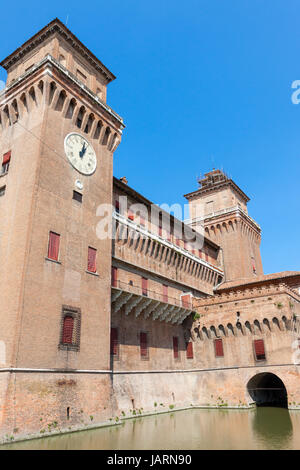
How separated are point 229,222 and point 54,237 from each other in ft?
91.0

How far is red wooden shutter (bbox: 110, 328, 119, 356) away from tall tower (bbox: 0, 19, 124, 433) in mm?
2437

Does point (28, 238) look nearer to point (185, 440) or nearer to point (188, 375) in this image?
point (185, 440)

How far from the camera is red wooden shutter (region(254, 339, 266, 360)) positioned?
2650 centimetres

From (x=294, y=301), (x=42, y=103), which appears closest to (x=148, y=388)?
(x=294, y=301)

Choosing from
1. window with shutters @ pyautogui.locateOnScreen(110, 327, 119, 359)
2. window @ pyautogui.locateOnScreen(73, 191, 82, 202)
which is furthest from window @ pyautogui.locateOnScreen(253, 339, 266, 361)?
window @ pyautogui.locateOnScreen(73, 191, 82, 202)

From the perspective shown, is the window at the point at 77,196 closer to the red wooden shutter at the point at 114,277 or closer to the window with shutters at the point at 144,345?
the red wooden shutter at the point at 114,277

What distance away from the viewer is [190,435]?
16.1 m

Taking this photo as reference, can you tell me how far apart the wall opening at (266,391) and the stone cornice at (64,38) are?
25.7m

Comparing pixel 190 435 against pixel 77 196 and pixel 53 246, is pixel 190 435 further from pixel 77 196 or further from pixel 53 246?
pixel 77 196

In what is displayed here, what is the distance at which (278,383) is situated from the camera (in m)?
33.3

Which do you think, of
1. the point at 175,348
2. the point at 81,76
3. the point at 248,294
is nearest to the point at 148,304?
the point at 175,348

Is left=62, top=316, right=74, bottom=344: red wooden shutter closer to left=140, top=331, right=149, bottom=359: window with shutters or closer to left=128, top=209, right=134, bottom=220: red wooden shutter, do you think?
left=140, top=331, right=149, bottom=359: window with shutters

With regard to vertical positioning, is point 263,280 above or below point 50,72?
below

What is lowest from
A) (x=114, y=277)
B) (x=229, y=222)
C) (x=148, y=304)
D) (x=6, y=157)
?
(x=148, y=304)
